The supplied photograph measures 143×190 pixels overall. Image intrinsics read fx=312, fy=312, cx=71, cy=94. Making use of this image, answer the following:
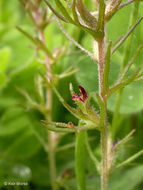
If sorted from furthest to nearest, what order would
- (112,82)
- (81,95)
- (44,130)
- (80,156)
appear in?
(44,130), (112,82), (80,156), (81,95)

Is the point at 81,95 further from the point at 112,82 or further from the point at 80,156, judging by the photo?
the point at 112,82

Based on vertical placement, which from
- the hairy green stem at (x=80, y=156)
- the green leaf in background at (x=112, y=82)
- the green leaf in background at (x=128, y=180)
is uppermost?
the green leaf in background at (x=112, y=82)

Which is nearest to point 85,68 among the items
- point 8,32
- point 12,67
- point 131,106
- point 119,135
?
point 131,106

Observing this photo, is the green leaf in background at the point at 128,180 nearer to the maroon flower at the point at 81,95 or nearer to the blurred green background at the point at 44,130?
the blurred green background at the point at 44,130

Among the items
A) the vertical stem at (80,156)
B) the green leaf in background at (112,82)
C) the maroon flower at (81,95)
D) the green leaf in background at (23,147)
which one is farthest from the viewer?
the green leaf in background at (23,147)

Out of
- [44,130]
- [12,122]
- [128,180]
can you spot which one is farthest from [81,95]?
[12,122]

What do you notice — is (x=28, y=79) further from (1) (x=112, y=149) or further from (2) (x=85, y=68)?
(1) (x=112, y=149)

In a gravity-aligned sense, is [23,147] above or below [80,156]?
A: below

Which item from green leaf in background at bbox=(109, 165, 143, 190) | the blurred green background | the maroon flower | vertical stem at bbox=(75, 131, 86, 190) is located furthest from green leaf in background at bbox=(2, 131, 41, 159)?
the maroon flower

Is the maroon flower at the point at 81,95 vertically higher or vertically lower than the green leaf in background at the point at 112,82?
higher

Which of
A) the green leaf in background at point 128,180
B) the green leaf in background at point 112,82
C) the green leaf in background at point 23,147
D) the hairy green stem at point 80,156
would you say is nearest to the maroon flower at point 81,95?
the hairy green stem at point 80,156
